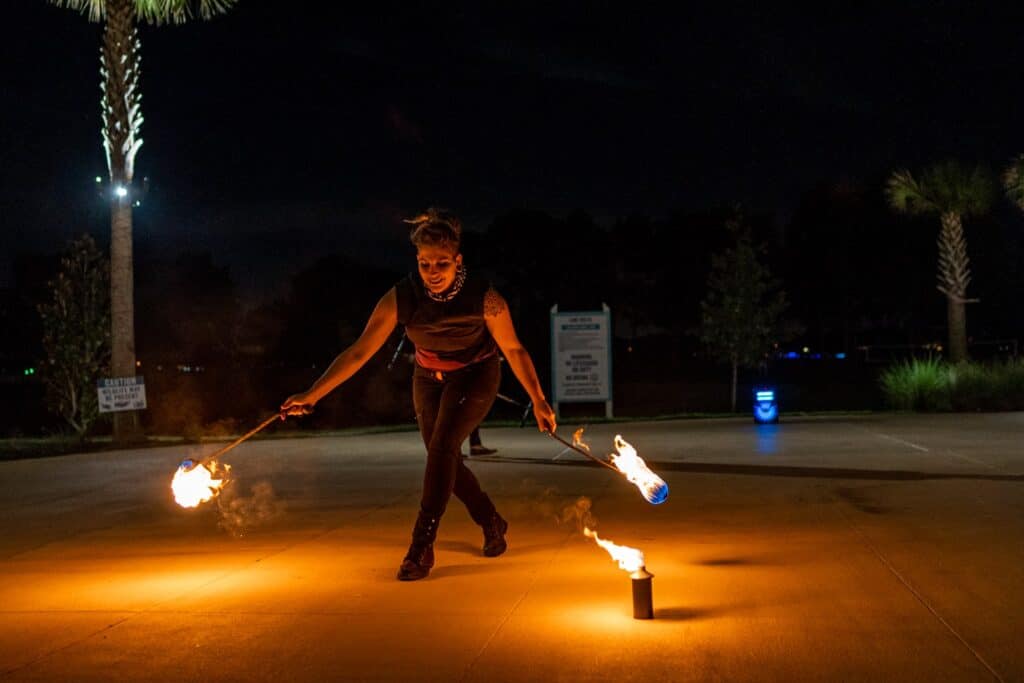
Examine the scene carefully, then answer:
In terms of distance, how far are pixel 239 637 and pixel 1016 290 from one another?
74498mm

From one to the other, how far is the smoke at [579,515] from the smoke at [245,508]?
2.62 metres

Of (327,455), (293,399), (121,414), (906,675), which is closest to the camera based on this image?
(906,675)

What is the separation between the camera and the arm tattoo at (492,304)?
747 centimetres

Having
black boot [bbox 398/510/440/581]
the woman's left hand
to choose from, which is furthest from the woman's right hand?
the woman's left hand

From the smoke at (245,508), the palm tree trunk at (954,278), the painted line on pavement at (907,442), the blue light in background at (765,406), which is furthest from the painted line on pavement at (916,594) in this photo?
the palm tree trunk at (954,278)

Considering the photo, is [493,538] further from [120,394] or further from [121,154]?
[121,154]

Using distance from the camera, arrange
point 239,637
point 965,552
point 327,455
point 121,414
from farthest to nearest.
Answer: point 121,414, point 327,455, point 965,552, point 239,637

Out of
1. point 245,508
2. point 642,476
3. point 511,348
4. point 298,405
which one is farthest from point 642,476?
point 245,508

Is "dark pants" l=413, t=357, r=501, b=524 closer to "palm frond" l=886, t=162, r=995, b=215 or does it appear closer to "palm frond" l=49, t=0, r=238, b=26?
"palm frond" l=49, t=0, r=238, b=26

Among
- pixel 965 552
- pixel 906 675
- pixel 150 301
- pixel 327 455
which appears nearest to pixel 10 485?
pixel 327 455

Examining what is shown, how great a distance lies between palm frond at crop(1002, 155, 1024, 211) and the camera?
35.3 metres

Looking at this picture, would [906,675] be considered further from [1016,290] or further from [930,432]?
[1016,290]

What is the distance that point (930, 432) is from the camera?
20.2m

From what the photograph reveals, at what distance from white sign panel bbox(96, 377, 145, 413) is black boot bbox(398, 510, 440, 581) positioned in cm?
1500
